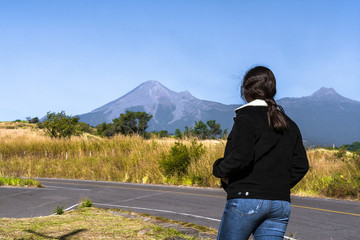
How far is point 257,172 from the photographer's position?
275 cm

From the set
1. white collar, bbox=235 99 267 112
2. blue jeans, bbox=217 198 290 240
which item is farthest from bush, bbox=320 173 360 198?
white collar, bbox=235 99 267 112

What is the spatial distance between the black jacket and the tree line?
60.6 feet

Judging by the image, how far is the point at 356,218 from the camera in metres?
9.85

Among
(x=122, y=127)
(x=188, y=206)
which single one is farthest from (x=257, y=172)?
(x=122, y=127)

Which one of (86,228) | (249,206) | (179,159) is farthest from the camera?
(179,159)

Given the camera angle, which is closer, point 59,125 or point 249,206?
point 249,206

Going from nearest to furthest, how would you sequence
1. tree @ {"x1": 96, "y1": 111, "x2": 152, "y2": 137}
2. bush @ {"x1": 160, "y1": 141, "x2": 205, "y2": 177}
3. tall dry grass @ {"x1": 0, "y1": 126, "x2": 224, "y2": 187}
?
1. tall dry grass @ {"x1": 0, "y1": 126, "x2": 224, "y2": 187}
2. bush @ {"x1": 160, "y1": 141, "x2": 205, "y2": 177}
3. tree @ {"x1": 96, "y1": 111, "x2": 152, "y2": 137}

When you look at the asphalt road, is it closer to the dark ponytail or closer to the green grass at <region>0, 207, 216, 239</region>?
the green grass at <region>0, 207, 216, 239</region>

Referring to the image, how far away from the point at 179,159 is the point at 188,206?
7.96 metres

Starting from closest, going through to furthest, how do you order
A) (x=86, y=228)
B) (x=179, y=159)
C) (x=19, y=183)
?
(x=86, y=228) < (x=19, y=183) < (x=179, y=159)

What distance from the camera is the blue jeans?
2.70 meters

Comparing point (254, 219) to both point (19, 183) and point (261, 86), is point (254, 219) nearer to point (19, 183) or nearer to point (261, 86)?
point (261, 86)

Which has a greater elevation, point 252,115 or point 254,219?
point 252,115

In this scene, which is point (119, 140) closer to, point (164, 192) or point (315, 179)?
point (164, 192)
